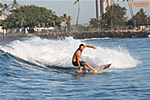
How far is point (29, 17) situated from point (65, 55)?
369 feet

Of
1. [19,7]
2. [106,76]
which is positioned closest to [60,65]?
[106,76]

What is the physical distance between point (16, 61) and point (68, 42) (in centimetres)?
646

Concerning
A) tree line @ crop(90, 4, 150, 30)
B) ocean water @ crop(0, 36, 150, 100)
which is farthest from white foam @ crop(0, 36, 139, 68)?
tree line @ crop(90, 4, 150, 30)

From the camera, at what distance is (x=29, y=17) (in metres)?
134

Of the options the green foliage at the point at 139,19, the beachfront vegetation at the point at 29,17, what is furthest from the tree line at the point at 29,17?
the green foliage at the point at 139,19

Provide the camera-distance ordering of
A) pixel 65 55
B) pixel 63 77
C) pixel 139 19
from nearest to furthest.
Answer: pixel 63 77 → pixel 65 55 → pixel 139 19

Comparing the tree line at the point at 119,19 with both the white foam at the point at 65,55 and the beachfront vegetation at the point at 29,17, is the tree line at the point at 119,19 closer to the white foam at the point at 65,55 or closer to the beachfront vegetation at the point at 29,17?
the beachfront vegetation at the point at 29,17

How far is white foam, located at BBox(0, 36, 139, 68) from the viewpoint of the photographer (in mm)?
19828

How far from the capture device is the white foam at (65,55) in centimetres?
1983

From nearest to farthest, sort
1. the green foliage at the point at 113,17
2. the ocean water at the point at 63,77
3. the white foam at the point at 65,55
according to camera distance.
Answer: the ocean water at the point at 63,77 < the white foam at the point at 65,55 < the green foliage at the point at 113,17

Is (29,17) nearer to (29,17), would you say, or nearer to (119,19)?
(29,17)

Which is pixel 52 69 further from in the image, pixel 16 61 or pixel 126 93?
pixel 126 93

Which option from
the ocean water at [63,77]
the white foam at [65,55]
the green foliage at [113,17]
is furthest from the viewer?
the green foliage at [113,17]

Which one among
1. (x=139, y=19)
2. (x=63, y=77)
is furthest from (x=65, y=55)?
(x=139, y=19)
